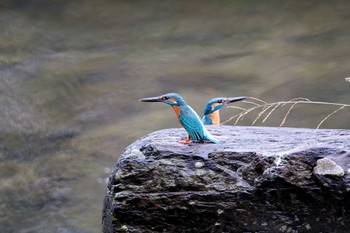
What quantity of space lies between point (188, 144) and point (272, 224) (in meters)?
0.39

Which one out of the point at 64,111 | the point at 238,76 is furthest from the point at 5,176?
the point at 238,76

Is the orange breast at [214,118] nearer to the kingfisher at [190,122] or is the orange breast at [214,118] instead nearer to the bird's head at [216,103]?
the bird's head at [216,103]

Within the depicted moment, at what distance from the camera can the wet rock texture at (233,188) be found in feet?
6.68

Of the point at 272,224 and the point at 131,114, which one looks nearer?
the point at 272,224

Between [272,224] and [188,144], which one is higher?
[188,144]

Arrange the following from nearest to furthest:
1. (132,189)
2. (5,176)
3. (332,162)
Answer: (332,162) → (132,189) → (5,176)

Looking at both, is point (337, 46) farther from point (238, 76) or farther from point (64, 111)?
point (64, 111)

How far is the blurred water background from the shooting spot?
4527 mm

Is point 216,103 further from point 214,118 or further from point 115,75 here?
point 115,75

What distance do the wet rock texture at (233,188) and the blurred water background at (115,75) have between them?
2334mm

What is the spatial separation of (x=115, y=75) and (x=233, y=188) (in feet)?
9.38

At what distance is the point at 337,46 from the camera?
4.67 metres

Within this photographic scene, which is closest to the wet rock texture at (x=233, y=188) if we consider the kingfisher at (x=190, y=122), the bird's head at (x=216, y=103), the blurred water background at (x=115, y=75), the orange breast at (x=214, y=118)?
the kingfisher at (x=190, y=122)

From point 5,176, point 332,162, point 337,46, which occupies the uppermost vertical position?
point 337,46
